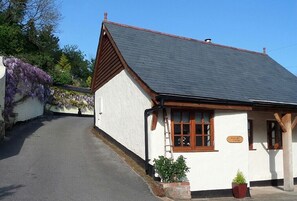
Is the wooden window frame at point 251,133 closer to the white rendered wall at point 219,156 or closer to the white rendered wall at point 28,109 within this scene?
the white rendered wall at point 219,156

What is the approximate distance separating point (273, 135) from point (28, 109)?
13.6 m

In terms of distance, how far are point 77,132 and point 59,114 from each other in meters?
9.75

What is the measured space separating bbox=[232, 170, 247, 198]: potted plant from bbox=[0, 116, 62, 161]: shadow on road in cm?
794

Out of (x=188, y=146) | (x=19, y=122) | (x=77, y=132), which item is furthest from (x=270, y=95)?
(x=19, y=122)

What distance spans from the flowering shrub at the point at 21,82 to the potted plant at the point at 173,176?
371 inches

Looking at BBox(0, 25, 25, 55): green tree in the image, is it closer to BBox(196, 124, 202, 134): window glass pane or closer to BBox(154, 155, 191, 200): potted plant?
BBox(196, 124, 202, 134): window glass pane

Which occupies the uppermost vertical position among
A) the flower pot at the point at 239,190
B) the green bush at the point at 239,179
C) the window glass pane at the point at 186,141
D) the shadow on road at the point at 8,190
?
the window glass pane at the point at 186,141

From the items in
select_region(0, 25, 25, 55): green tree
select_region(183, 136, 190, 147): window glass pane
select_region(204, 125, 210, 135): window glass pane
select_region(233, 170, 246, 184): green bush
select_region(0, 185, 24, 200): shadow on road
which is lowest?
select_region(233, 170, 246, 184): green bush

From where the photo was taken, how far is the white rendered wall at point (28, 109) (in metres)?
20.0

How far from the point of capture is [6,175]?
36.3ft

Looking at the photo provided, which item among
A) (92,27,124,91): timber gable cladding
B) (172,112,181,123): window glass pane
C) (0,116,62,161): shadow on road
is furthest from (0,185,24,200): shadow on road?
(92,27,124,91): timber gable cladding

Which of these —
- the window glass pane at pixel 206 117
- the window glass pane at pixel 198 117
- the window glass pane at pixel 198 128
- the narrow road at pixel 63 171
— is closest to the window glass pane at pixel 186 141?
the window glass pane at pixel 198 128

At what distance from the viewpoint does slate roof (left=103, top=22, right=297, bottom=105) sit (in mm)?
12734

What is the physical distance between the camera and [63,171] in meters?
11.9
